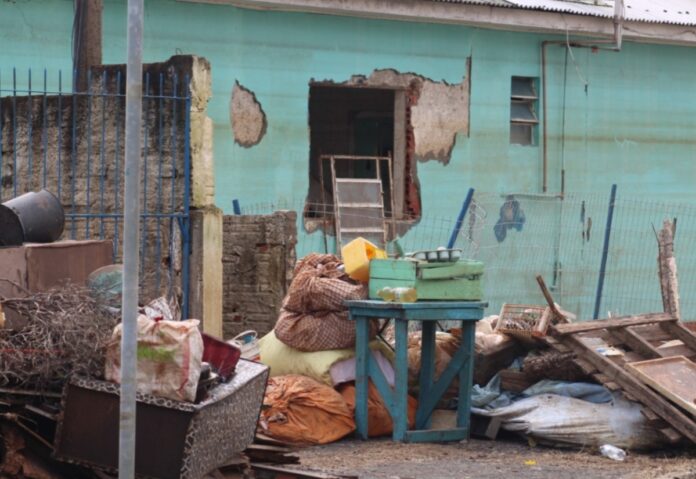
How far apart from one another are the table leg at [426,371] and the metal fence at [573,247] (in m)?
7.35

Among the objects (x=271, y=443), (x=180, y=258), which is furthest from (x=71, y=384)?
(x=180, y=258)

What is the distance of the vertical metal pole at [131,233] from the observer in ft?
16.4

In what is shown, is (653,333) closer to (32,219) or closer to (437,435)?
(437,435)

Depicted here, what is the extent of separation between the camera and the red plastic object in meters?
7.64

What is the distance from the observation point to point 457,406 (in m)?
10.5

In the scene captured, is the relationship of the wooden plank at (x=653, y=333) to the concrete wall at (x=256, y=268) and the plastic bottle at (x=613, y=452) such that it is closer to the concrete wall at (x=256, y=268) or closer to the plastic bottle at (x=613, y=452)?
the plastic bottle at (x=613, y=452)

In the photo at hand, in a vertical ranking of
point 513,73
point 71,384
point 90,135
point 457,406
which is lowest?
point 457,406

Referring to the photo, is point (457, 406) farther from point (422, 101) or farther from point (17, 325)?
point (422, 101)

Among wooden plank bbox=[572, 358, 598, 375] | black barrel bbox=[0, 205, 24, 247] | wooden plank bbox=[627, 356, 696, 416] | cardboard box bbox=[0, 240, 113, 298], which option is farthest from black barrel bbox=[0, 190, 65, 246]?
wooden plank bbox=[627, 356, 696, 416]

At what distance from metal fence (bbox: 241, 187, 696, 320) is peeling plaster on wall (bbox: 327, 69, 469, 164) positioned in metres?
0.96

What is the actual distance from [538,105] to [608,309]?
3271mm

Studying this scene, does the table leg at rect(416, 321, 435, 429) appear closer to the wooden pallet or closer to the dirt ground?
the dirt ground

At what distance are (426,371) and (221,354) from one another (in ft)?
10.4

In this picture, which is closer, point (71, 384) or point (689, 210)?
point (71, 384)
